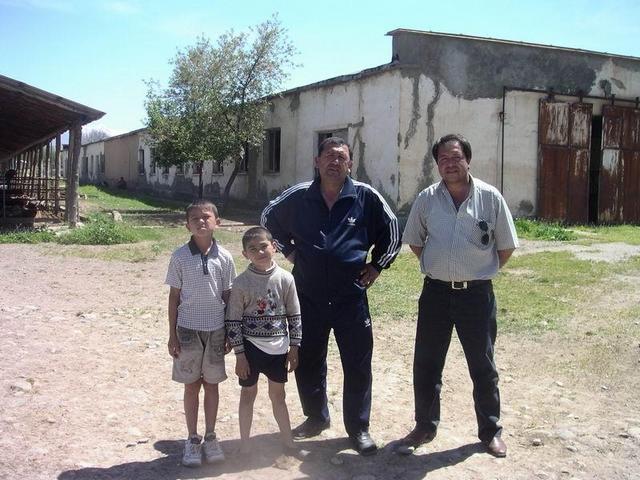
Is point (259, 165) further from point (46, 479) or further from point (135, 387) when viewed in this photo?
point (46, 479)

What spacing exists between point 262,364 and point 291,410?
906 millimetres

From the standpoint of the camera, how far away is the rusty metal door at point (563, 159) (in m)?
14.5

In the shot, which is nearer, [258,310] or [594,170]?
[258,310]

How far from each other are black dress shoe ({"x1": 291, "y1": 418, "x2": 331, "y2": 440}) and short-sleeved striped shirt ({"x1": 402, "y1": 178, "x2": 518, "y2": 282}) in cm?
109

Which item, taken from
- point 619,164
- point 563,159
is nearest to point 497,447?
point 563,159

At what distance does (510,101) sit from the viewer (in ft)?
45.9

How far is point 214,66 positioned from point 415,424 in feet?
48.2

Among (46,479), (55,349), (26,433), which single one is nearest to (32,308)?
(55,349)

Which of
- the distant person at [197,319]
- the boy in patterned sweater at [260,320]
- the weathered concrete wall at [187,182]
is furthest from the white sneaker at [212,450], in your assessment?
the weathered concrete wall at [187,182]

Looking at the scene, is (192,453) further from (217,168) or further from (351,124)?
(217,168)

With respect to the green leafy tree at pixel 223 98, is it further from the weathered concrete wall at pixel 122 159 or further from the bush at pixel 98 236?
the weathered concrete wall at pixel 122 159

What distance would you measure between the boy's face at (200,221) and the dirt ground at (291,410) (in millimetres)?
1202

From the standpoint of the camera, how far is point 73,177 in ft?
45.5

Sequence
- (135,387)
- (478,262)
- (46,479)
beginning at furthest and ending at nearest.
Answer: (135,387)
(478,262)
(46,479)
